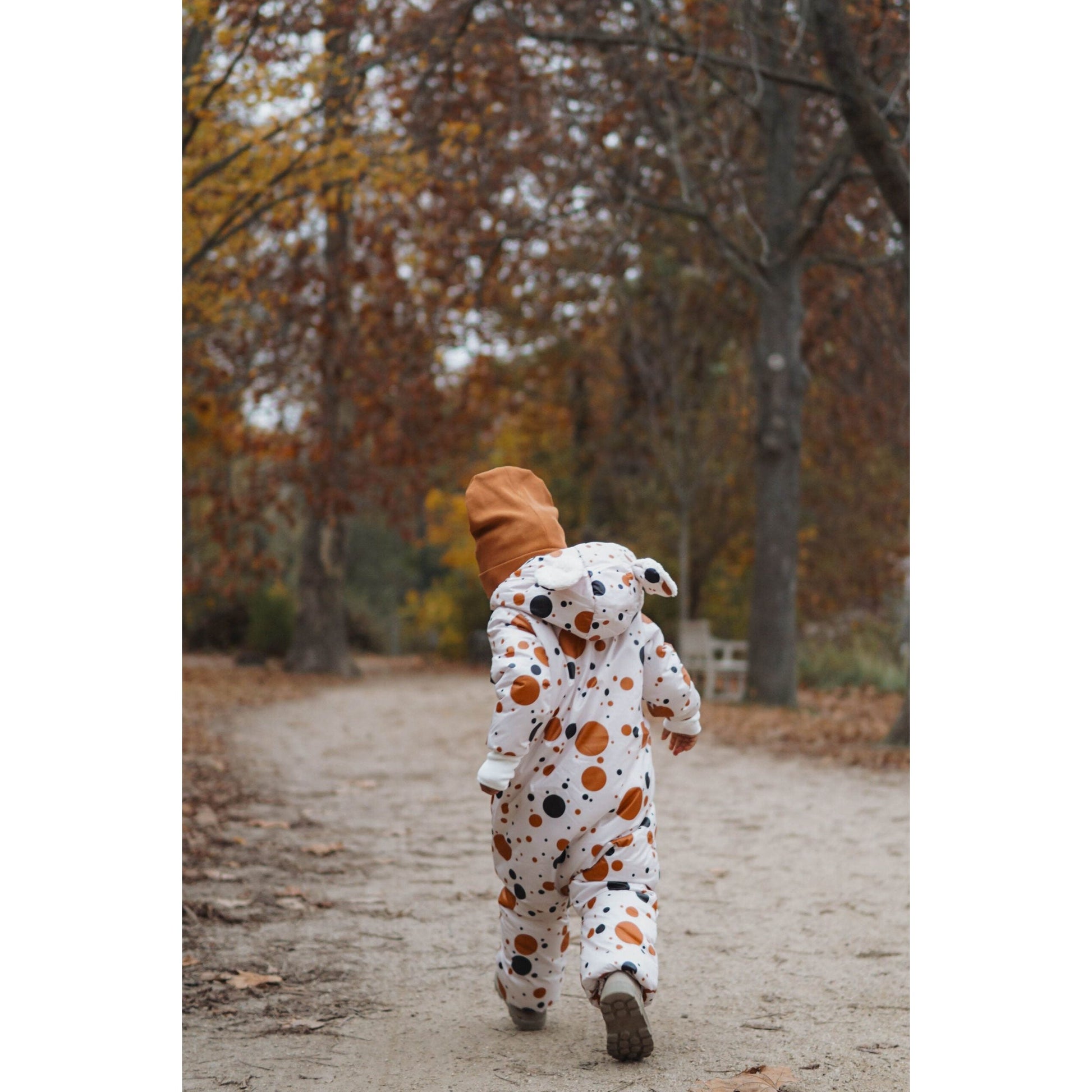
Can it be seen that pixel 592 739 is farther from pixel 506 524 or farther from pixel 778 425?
pixel 778 425

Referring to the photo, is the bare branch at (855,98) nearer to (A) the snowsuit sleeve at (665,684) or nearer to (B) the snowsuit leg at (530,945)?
(A) the snowsuit sleeve at (665,684)

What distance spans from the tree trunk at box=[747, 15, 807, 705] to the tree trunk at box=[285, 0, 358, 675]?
14.5 feet

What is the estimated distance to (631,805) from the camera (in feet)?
9.45

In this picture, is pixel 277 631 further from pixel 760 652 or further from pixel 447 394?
pixel 760 652

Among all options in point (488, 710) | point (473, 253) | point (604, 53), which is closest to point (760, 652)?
point (488, 710)

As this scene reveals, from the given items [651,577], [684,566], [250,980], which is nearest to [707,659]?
[684,566]

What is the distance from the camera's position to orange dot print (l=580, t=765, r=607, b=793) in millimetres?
2846

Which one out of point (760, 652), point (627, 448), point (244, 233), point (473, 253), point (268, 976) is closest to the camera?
point (268, 976)

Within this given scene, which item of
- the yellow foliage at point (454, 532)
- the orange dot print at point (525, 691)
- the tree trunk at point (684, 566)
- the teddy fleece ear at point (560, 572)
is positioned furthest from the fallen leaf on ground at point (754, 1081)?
the yellow foliage at point (454, 532)

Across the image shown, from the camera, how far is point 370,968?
3.70 meters

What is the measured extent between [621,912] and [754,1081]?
1.48ft

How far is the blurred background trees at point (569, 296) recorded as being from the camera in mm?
8000

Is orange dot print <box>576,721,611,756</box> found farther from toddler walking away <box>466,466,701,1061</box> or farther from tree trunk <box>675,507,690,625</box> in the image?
tree trunk <box>675,507,690,625</box>

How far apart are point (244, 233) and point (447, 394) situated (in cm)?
981
